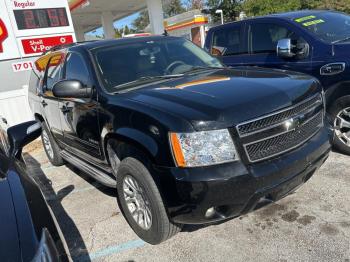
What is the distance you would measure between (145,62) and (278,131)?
5.87 ft

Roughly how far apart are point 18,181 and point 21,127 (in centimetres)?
81

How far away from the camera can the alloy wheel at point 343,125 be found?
15.1ft

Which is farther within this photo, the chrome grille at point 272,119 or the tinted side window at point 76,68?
the tinted side window at point 76,68

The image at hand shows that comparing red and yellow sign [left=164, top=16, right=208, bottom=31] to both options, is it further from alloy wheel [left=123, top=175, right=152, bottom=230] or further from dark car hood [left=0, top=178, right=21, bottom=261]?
dark car hood [left=0, top=178, right=21, bottom=261]

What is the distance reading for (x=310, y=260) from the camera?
2.83 m

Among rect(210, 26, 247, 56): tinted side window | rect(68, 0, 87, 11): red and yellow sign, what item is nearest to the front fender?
rect(210, 26, 247, 56): tinted side window

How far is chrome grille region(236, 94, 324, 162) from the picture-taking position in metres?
2.70

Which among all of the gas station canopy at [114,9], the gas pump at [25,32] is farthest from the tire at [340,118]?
the gas station canopy at [114,9]

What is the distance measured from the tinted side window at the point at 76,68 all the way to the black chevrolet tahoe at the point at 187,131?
1cm

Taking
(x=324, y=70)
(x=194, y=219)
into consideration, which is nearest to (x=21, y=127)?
(x=194, y=219)

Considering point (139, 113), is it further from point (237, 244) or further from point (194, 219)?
point (237, 244)

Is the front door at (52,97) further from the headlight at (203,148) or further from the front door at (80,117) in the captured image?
the headlight at (203,148)

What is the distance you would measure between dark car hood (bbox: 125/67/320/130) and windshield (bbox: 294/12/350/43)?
1933 millimetres

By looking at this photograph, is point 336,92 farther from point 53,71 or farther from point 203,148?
point 53,71
